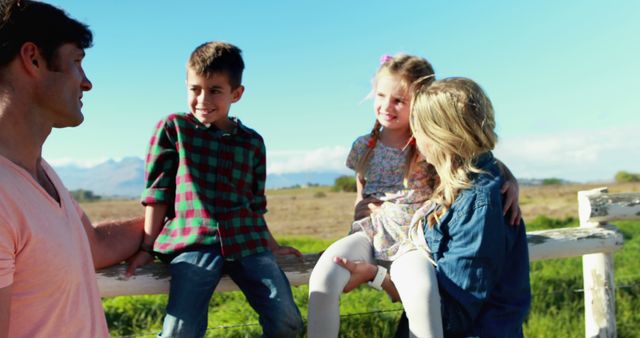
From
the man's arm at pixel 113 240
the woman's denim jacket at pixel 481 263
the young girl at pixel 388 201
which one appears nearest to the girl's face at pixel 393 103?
the young girl at pixel 388 201

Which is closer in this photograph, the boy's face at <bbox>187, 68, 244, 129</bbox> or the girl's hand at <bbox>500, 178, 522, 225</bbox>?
the girl's hand at <bbox>500, 178, 522, 225</bbox>

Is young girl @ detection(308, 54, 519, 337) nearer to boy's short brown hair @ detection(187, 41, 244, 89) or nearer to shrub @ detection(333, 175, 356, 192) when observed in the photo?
boy's short brown hair @ detection(187, 41, 244, 89)

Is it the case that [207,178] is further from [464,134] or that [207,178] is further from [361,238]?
[464,134]

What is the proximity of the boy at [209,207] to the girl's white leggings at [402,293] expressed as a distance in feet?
0.61

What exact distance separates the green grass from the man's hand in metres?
1.64

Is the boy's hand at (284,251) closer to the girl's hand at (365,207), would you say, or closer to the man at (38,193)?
the girl's hand at (365,207)

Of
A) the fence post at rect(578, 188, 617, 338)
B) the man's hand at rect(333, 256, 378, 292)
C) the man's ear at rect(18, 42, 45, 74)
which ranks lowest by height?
the fence post at rect(578, 188, 617, 338)

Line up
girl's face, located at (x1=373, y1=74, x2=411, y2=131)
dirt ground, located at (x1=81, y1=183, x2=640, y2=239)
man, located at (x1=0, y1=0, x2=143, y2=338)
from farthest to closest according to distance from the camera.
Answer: dirt ground, located at (x1=81, y1=183, x2=640, y2=239)
girl's face, located at (x1=373, y1=74, x2=411, y2=131)
man, located at (x1=0, y1=0, x2=143, y2=338)

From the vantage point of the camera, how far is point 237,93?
306 centimetres

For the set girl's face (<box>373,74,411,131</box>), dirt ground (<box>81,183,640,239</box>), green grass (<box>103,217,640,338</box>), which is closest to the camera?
girl's face (<box>373,74,411,131</box>)

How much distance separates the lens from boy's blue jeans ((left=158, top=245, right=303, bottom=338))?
264 centimetres

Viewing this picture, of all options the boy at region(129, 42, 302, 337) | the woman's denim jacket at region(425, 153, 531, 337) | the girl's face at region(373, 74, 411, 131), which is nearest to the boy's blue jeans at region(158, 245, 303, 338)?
the boy at region(129, 42, 302, 337)

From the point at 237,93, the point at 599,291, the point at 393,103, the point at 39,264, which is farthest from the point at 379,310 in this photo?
the point at 39,264

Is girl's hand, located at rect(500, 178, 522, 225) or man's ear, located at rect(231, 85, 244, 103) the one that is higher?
man's ear, located at rect(231, 85, 244, 103)
